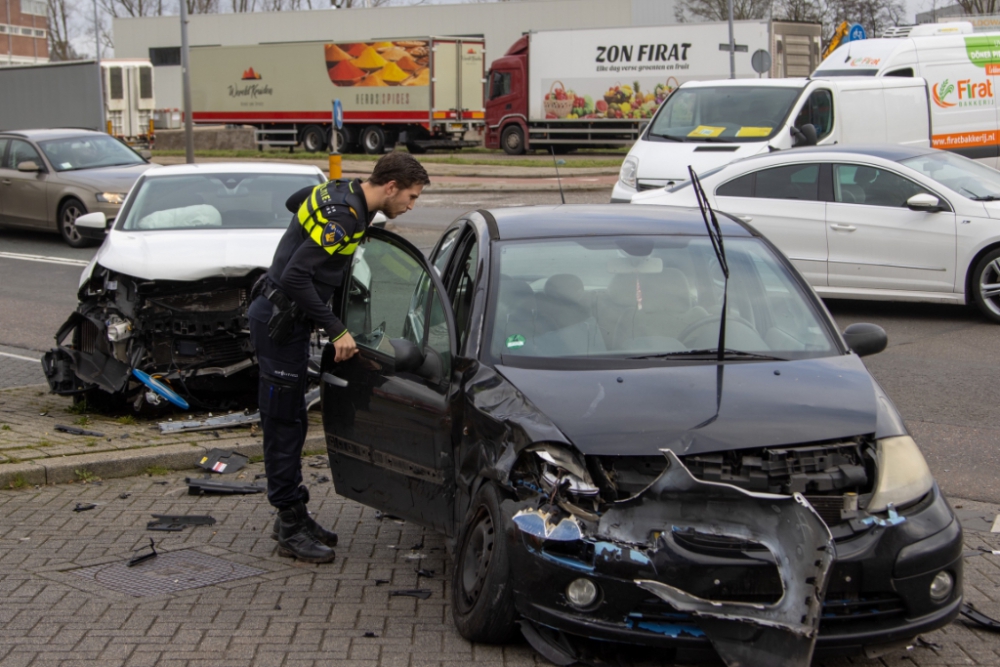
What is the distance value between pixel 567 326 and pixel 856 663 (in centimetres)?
167

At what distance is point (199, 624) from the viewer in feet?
14.3

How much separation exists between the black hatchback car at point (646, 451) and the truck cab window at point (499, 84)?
30991 millimetres

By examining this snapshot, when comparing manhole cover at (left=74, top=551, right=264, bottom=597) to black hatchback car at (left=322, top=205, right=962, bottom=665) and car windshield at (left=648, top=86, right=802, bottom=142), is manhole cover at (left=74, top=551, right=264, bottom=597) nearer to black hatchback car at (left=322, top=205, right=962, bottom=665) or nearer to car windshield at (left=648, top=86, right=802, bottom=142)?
black hatchback car at (left=322, top=205, right=962, bottom=665)

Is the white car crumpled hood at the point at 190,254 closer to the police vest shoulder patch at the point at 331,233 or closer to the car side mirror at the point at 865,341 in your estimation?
the police vest shoulder patch at the point at 331,233

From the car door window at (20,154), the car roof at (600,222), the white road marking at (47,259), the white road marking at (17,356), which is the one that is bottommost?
the white road marking at (17,356)

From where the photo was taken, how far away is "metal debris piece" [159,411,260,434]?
23.7ft

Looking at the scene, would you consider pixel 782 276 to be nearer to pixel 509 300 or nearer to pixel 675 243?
pixel 675 243

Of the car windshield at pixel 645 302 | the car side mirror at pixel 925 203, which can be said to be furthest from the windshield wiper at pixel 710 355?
the car side mirror at pixel 925 203

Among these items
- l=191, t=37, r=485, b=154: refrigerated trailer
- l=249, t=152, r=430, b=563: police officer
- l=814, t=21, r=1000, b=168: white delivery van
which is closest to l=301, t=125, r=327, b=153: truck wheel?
l=191, t=37, r=485, b=154: refrigerated trailer

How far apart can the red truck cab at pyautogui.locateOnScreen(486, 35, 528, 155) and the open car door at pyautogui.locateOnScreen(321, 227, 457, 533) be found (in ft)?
99.5

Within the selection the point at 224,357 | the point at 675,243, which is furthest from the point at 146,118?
the point at 675,243

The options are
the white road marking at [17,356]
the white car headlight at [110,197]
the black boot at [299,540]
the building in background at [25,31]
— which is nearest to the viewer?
the black boot at [299,540]

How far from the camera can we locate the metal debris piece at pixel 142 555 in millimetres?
5086

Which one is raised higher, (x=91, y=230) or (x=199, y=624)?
(x=91, y=230)
